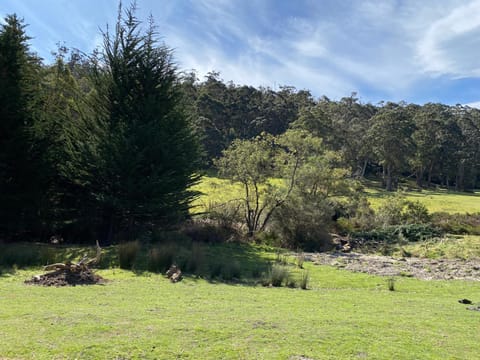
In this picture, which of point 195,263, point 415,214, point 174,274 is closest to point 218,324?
point 174,274

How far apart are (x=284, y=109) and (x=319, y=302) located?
76.4 metres

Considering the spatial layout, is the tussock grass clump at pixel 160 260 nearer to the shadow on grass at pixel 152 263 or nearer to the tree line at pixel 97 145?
the shadow on grass at pixel 152 263

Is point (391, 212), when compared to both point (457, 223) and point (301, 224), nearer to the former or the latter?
point (457, 223)

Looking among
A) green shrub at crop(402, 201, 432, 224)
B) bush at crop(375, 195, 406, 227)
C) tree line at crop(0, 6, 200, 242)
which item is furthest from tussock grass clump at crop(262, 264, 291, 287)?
green shrub at crop(402, 201, 432, 224)

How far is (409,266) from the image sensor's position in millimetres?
19078

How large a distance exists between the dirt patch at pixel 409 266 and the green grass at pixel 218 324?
629 cm

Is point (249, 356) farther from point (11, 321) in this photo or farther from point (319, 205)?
point (319, 205)

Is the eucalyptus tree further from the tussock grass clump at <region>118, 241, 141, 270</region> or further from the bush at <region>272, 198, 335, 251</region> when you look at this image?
the tussock grass clump at <region>118, 241, 141, 270</region>

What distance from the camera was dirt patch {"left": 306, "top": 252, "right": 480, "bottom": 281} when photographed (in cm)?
1659

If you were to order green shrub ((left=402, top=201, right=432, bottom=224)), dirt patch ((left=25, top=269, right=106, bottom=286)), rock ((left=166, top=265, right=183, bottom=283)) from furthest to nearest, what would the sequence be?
1. green shrub ((left=402, top=201, right=432, bottom=224))
2. rock ((left=166, top=265, right=183, bottom=283))
3. dirt patch ((left=25, top=269, right=106, bottom=286))

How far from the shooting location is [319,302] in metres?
9.28

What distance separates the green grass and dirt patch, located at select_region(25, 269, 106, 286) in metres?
0.44

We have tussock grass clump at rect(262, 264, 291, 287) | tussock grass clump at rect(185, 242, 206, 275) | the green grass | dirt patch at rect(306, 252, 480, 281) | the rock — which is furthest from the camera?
dirt patch at rect(306, 252, 480, 281)

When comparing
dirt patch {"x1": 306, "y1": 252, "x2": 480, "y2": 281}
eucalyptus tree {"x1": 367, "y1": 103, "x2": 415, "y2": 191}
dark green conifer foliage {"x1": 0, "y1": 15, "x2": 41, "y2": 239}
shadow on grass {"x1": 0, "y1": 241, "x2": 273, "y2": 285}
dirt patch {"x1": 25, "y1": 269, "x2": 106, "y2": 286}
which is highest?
eucalyptus tree {"x1": 367, "y1": 103, "x2": 415, "y2": 191}
